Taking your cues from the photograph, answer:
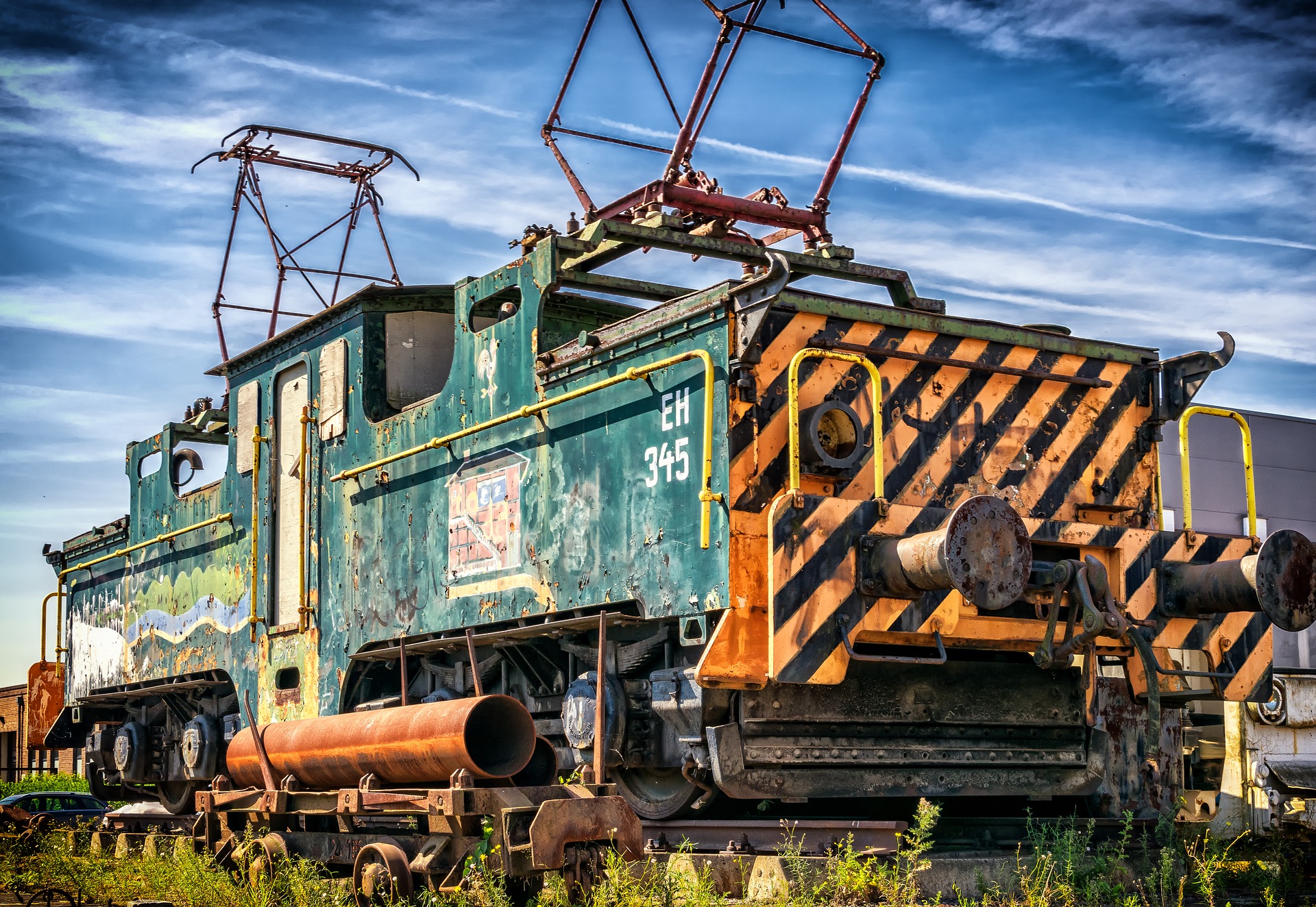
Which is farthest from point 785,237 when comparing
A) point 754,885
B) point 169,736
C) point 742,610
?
point 169,736

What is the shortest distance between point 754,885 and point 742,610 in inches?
49.5

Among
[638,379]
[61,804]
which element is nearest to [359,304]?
[638,379]

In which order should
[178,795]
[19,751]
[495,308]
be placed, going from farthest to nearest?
1. [19,751]
2. [178,795]
3. [495,308]

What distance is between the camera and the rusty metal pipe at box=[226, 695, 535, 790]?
718cm

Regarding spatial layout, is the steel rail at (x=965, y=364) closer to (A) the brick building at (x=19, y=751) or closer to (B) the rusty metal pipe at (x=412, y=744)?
(B) the rusty metal pipe at (x=412, y=744)

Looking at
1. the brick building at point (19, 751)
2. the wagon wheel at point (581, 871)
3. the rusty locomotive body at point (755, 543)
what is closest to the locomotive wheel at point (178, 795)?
the rusty locomotive body at point (755, 543)

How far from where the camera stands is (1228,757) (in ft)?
34.0

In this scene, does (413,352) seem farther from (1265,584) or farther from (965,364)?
(1265,584)

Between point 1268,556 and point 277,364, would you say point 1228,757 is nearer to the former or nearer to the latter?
point 1268,556

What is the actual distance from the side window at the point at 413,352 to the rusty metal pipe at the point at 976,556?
487 centimetres

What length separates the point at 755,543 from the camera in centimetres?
701

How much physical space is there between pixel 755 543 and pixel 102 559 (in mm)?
10221

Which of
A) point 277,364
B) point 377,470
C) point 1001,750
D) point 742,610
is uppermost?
point 277,364

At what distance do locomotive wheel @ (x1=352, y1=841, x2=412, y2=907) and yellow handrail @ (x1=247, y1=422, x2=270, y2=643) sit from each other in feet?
15.2
